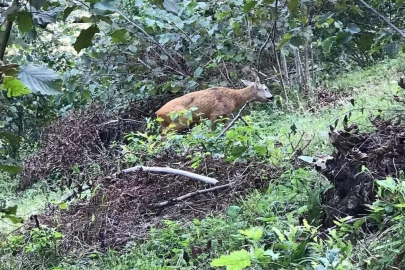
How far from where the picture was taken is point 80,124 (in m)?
8.16

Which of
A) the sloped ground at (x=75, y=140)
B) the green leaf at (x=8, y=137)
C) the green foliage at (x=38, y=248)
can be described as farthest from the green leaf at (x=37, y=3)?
the sloped ground at (x=75, y=140)

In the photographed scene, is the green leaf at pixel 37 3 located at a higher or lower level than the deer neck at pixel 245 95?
higher

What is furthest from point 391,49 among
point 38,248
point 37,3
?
point 38,248

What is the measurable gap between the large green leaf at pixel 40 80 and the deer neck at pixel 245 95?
23.4 ft

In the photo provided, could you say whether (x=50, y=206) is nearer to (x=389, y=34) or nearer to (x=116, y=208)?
(x=116, y=208)

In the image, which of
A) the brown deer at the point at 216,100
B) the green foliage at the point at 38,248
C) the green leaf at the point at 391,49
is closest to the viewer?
the green leaf at the point at 391,49

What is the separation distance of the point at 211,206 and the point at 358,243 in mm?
1574

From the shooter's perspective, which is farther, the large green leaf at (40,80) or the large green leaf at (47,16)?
the large green leaf at (47,16)

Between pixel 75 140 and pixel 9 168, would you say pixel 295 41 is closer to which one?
pixel 9 168

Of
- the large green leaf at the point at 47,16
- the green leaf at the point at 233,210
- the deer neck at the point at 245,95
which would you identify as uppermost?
the large green leaf at the point at 47,16

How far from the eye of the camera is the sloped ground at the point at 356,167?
3096mm

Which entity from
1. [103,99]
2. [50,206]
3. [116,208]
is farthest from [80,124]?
[116,208]

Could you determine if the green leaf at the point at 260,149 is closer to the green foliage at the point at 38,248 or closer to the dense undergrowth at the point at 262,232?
the dense undergrowth at the point at 262,232

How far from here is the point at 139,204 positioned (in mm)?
4254
